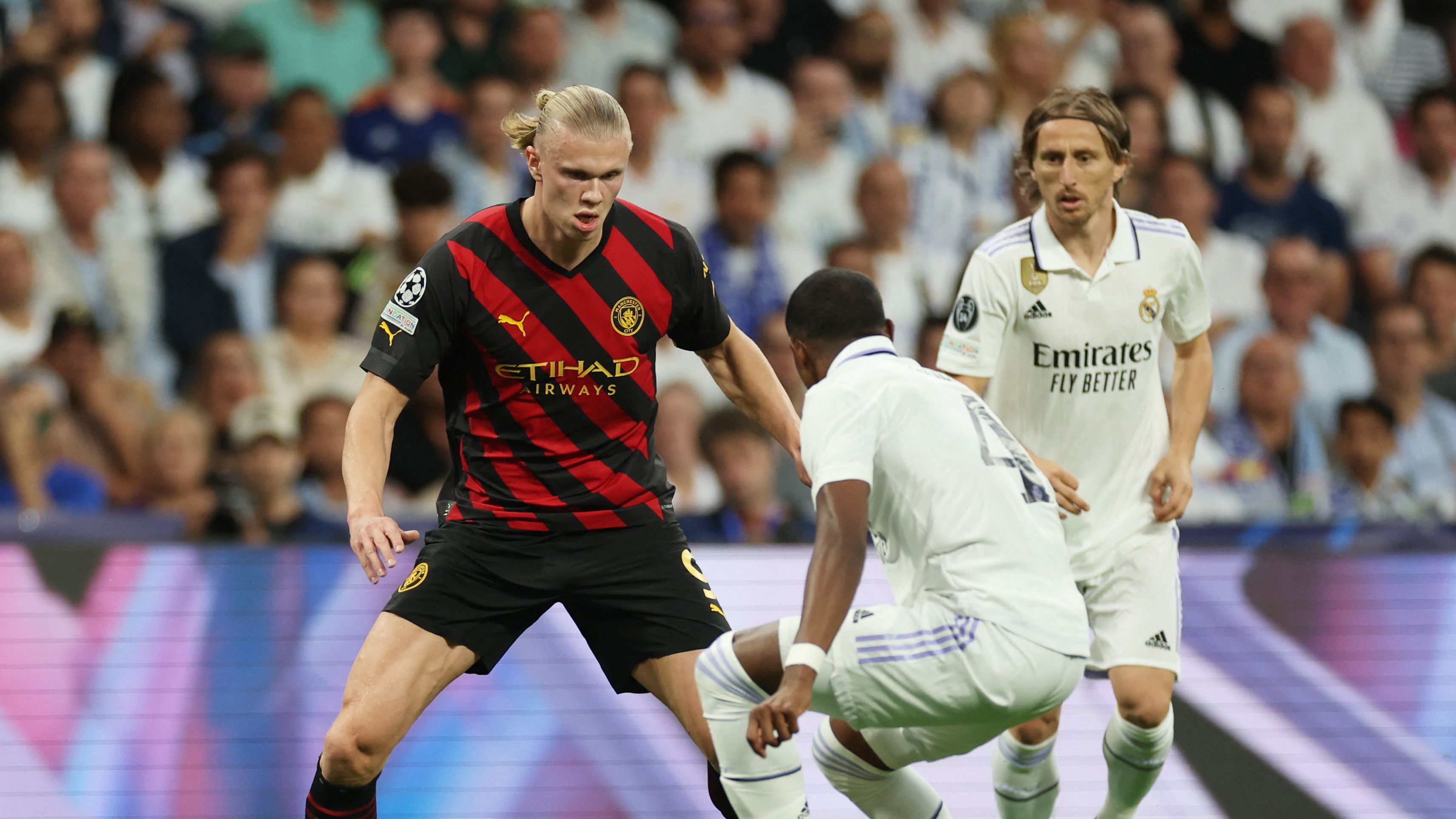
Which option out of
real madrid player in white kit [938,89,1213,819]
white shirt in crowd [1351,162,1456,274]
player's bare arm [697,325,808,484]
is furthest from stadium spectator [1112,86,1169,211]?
player's bare arm [697,325,808,484]

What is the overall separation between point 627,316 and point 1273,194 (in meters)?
6.15

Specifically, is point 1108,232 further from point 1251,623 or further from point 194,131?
point 194,131

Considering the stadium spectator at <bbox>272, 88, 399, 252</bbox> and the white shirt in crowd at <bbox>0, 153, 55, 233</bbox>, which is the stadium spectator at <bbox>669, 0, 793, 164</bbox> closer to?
the stadium spectator at <bbox>272, 88, 399, 252</bbox>

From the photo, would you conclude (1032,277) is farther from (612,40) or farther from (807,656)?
(612,40)

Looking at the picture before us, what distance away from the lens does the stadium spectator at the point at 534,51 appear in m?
8.47

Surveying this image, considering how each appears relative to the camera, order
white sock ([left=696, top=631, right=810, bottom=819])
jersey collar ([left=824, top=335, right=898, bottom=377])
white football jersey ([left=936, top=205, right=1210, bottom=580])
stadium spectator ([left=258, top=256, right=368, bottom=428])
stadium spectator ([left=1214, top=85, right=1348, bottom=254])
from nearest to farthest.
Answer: jersey collar ([left=824, top=335, right=898, bottom=377]) < white sock ([left=696, top=631, right=810, bottom=819]) < white football jersey ([left=936, top=205, right=1210, bottom=580]) < stadium spectator ([left=258, top=256, right=368, bottom=428]) < stadium spectator ([left=1214, top=85, right=1348, bottom=254])

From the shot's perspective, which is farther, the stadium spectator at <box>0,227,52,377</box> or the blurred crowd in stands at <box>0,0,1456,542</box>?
the stadium spectator at <box>0,227,52,377</box>

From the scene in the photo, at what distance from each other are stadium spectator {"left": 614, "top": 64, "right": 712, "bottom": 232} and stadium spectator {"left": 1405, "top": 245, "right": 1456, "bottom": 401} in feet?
13.6

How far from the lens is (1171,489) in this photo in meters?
4.67

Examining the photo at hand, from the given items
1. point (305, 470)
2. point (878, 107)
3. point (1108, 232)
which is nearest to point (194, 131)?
point (305, 470)

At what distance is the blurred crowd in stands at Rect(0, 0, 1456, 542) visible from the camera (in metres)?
7.08

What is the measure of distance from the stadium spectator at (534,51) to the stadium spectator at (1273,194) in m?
4.06

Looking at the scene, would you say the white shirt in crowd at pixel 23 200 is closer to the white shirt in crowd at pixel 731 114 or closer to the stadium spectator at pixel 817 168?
the white shirt in crowd at pixel 731 114

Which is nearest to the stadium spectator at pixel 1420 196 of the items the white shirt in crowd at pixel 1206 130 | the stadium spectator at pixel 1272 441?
the white shirt in crowd at pixel 1206 130
